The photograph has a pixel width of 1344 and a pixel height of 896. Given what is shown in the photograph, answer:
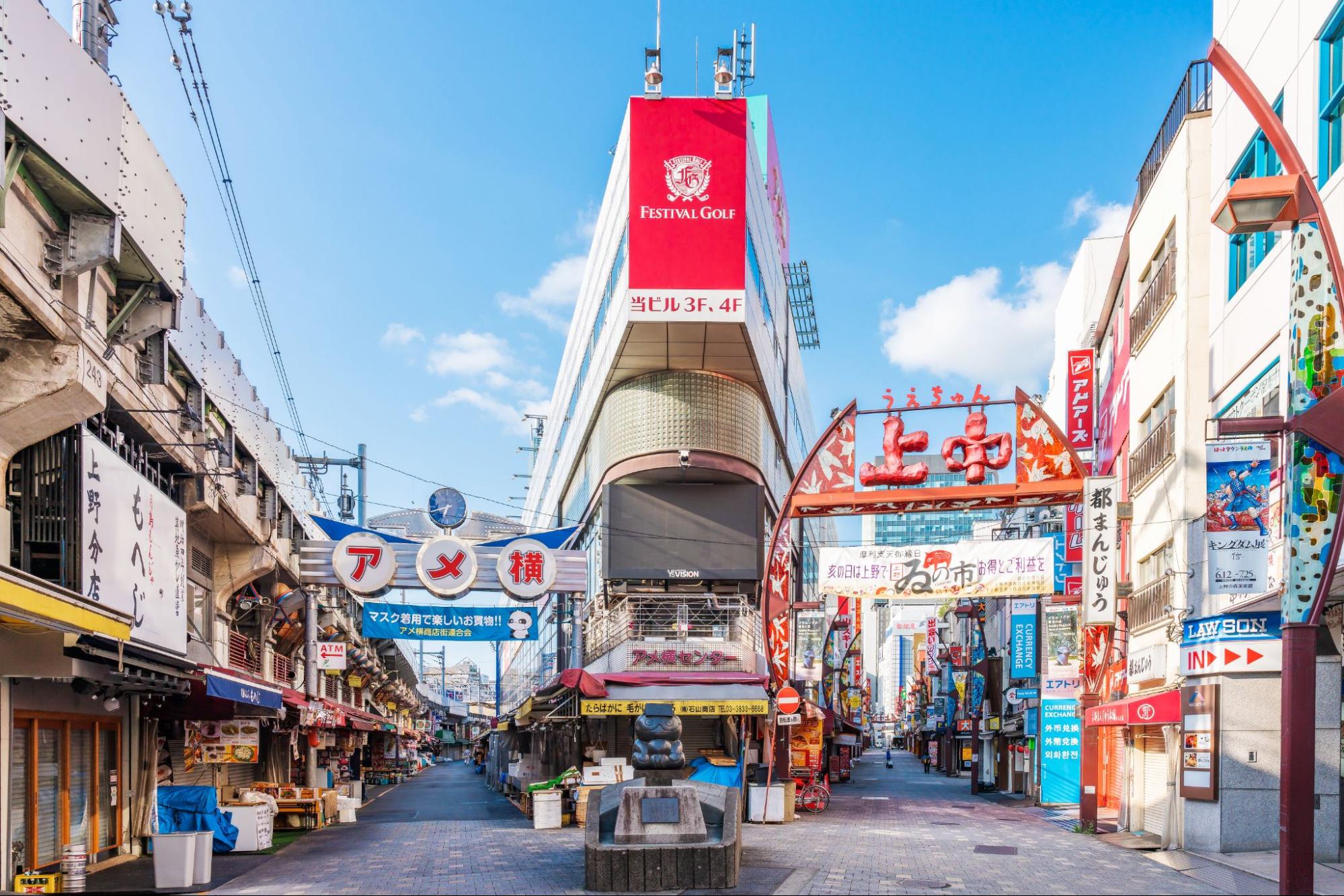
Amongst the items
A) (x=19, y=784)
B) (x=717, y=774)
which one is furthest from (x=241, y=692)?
(x=717, y=774)

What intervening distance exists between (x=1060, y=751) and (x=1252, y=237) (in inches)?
662

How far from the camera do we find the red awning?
19.6 m

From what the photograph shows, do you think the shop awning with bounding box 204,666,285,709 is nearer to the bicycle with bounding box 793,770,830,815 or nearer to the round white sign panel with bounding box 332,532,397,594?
the round white sign panel with bounding box 332,532,397,594

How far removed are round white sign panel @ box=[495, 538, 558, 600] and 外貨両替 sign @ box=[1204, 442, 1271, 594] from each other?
620 inches

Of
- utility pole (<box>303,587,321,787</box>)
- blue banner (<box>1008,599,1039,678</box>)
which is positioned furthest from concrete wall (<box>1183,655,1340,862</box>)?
utility pole (<box>303,587,321,787</box>)

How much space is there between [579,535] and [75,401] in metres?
28.5

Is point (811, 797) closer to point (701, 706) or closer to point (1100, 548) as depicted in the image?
point (701, 706)

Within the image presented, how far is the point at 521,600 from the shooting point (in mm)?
28219

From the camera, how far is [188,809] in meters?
19.7

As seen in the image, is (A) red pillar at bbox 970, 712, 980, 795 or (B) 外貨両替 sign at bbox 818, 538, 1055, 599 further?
(A) red pillar at bbox 970, 712, 980, 795

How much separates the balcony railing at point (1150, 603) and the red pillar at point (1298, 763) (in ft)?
33.1

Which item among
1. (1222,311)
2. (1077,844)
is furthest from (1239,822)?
(1222,311)

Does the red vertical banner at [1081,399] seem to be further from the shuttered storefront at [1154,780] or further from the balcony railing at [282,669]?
the balcony railing at [282,669]

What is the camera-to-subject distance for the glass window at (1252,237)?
1780cm
